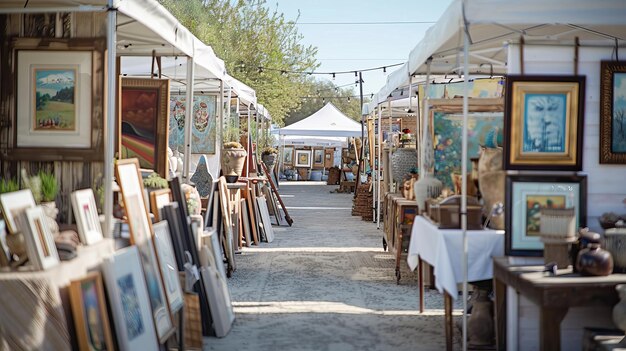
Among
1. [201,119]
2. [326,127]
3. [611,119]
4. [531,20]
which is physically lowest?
[611,119]

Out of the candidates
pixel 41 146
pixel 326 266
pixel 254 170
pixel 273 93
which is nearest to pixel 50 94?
pixel 41 146

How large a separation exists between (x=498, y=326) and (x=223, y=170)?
5660mm

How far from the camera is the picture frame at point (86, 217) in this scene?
4.16 meters

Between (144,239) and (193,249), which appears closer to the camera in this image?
(144,239)

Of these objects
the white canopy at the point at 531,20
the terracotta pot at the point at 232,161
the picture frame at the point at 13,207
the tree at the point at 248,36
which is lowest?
the picture frame at the point at 13,207

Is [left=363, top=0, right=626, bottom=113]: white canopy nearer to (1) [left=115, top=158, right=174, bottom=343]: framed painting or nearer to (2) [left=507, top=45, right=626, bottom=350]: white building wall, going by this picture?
(2) [left=507, top=45, right=626, bottom=350]: white building wall

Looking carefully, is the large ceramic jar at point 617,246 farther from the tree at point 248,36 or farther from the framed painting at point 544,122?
the tree at point 248,36

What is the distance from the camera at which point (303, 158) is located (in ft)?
115

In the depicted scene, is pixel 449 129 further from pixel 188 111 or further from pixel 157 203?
pixel 157 203

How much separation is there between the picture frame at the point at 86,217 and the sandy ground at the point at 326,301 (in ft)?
4.72

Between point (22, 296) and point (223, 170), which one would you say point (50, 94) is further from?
point (223, 170)

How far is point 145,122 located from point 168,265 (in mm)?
1814

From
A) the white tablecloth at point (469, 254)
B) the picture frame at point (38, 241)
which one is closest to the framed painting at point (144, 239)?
the picture frame at point (38, 241)

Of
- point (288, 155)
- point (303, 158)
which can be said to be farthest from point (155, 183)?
point (288, 155)
